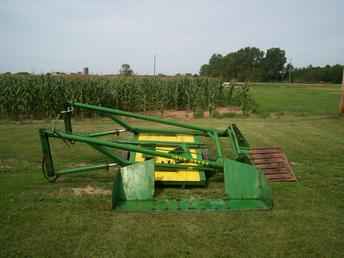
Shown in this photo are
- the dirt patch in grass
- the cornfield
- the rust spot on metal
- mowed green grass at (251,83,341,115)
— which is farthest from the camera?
mowed green grass at (251,83,341,115)

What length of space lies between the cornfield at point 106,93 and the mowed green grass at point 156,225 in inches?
285

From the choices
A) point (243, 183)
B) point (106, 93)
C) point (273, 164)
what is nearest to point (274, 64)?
point (106, 93)

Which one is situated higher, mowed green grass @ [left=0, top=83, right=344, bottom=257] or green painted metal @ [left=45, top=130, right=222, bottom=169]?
green painted metal @ [left=45, top=130, right=222, bottom=169]

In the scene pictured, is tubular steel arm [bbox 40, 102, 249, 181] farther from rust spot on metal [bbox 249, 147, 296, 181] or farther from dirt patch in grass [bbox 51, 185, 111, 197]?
rust spot on metal [bbox 249, 147, 296, 181]

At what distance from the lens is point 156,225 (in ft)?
10.4

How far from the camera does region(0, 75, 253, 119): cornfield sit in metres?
Result: 11.2

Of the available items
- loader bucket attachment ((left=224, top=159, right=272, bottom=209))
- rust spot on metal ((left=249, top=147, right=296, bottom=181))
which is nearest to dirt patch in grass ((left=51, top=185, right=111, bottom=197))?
loader bucket attachment ((left=224, top=159, right=272, bottom=209))

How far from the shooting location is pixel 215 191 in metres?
4.09

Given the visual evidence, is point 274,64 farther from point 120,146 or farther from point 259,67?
point 120,146

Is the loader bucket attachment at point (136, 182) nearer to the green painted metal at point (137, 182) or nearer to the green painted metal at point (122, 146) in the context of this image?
the green painted metal at point (137, 182)

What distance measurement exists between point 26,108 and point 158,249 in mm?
10268

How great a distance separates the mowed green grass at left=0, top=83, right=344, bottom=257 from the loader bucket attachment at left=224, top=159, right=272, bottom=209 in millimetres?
278

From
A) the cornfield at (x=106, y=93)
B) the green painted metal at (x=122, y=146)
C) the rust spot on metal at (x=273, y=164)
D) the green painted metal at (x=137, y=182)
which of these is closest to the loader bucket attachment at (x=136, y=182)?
the green painted metal at (x=137, y=182)

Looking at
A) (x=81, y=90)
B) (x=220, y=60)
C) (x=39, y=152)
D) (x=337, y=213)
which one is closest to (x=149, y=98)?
(x=81, y=90)
